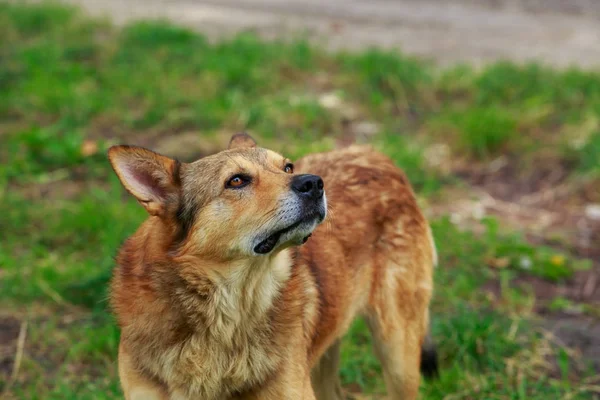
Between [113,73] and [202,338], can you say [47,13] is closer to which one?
[113,73]

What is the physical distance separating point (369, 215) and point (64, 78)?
19.4ft

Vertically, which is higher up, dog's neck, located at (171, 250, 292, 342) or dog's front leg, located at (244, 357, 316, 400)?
dog's neck, located at (171, 250, 292, 342)

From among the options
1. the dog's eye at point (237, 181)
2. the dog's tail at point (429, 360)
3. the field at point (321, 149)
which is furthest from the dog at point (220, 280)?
the field at point (321, 149)

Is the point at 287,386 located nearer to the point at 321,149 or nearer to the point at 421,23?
the point at 321,149

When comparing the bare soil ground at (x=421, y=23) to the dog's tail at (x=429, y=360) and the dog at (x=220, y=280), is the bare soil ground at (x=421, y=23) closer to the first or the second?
the dog's tail at (x=429, y=360)

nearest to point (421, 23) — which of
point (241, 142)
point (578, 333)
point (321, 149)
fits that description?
point (321, 149)

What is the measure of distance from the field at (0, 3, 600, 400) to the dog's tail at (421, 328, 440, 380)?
6 centimetres

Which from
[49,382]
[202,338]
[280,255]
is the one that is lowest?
[49,382]

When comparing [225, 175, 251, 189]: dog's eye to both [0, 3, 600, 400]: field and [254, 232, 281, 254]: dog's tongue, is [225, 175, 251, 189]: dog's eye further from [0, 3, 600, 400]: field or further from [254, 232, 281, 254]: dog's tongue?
[0, 3, 600, 400]: field

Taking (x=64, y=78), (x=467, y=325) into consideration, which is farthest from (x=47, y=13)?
(x=467, y=325)

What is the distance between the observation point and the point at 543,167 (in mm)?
8164

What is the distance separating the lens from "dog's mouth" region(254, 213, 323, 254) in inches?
155

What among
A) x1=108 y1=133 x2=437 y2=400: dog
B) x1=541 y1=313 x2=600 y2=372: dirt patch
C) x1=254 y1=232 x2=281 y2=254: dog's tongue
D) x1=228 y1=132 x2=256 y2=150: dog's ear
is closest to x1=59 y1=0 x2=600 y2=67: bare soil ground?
x1=541 y1=313 x2=600 y2=372: dirt patch

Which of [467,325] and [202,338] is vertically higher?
[202,338]
